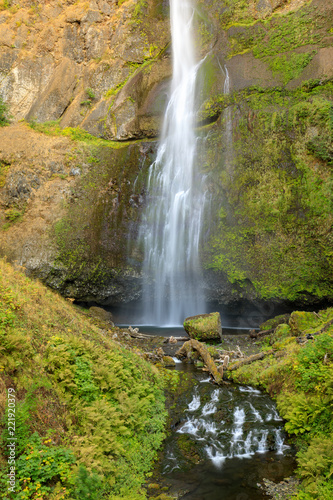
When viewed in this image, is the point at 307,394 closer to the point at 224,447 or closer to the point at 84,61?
the point at 224,447

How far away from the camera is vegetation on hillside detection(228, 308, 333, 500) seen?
5730mm

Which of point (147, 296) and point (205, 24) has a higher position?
point (205, 24)

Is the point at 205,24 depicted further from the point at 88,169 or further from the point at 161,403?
the point at 161,403

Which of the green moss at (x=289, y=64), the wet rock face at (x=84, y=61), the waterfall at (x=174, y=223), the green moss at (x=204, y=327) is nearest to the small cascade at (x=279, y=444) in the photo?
the green moss at (x=204, y=327)

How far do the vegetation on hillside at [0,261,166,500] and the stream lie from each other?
A: 581 millimetres

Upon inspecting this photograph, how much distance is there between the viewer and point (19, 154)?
22375 millimetres

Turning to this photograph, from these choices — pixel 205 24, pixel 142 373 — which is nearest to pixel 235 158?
pixel 205 24

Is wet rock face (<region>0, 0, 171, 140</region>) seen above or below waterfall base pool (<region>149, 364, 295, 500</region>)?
above

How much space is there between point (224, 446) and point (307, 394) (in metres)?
2.25

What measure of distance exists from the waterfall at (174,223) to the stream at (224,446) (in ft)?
38.0

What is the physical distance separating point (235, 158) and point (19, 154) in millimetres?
14037

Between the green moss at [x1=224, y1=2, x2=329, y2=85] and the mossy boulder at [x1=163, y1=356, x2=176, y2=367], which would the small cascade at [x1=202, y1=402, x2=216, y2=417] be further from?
the green moss at [x1=224, y1=2, x2=329, y2=85]

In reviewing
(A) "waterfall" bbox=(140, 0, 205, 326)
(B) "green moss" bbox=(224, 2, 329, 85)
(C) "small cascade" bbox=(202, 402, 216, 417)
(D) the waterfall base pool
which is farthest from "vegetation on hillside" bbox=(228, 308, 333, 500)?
(B) "green moss" bbox=(224, 2, 329, 85)

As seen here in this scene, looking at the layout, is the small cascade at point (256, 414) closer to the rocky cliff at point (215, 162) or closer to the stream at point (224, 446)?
the stream at point (224, 446)
